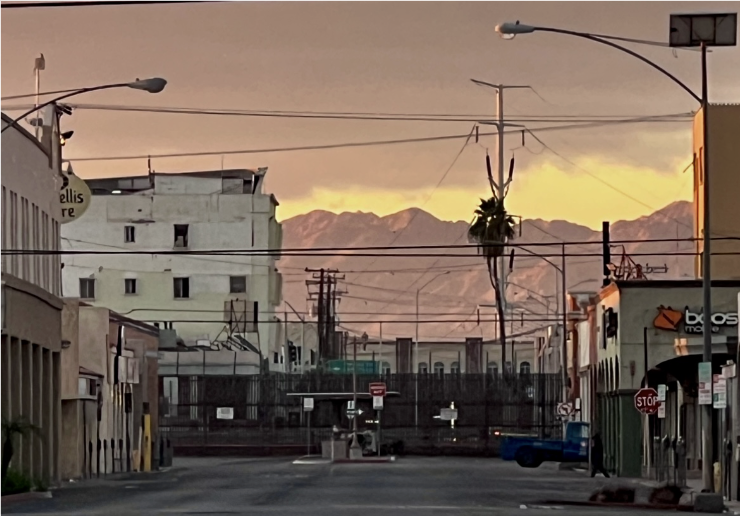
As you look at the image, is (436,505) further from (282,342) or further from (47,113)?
(282,342)

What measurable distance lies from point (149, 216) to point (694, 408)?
64.9 m

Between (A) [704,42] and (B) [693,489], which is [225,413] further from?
(A) [704,42]

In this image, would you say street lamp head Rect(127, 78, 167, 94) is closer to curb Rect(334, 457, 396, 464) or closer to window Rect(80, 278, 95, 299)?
curb Rect(334, 457, 396, 464)

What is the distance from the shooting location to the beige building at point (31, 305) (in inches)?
1877

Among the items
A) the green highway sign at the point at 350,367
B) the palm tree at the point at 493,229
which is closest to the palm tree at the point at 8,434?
the palm tree at the point at 493,229

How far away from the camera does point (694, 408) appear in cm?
6506

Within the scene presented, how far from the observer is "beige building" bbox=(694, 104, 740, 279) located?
74.4 metres

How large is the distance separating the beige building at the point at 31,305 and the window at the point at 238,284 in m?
62.0

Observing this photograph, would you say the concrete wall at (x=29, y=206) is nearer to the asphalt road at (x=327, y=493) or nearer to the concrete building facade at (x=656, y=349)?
the asphalt road at (x=327, y=493)

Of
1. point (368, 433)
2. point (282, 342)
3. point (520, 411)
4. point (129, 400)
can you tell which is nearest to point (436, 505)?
point (129, 400)

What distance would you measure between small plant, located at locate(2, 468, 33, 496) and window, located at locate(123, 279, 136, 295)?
78.8m

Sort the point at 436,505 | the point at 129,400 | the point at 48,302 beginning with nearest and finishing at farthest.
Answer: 1. the point at 436,505
2. the point at 48,302
3. the point at 129,400

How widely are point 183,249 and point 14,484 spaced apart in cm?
7879

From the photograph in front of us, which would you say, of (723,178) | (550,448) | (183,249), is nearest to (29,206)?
(550,448)
